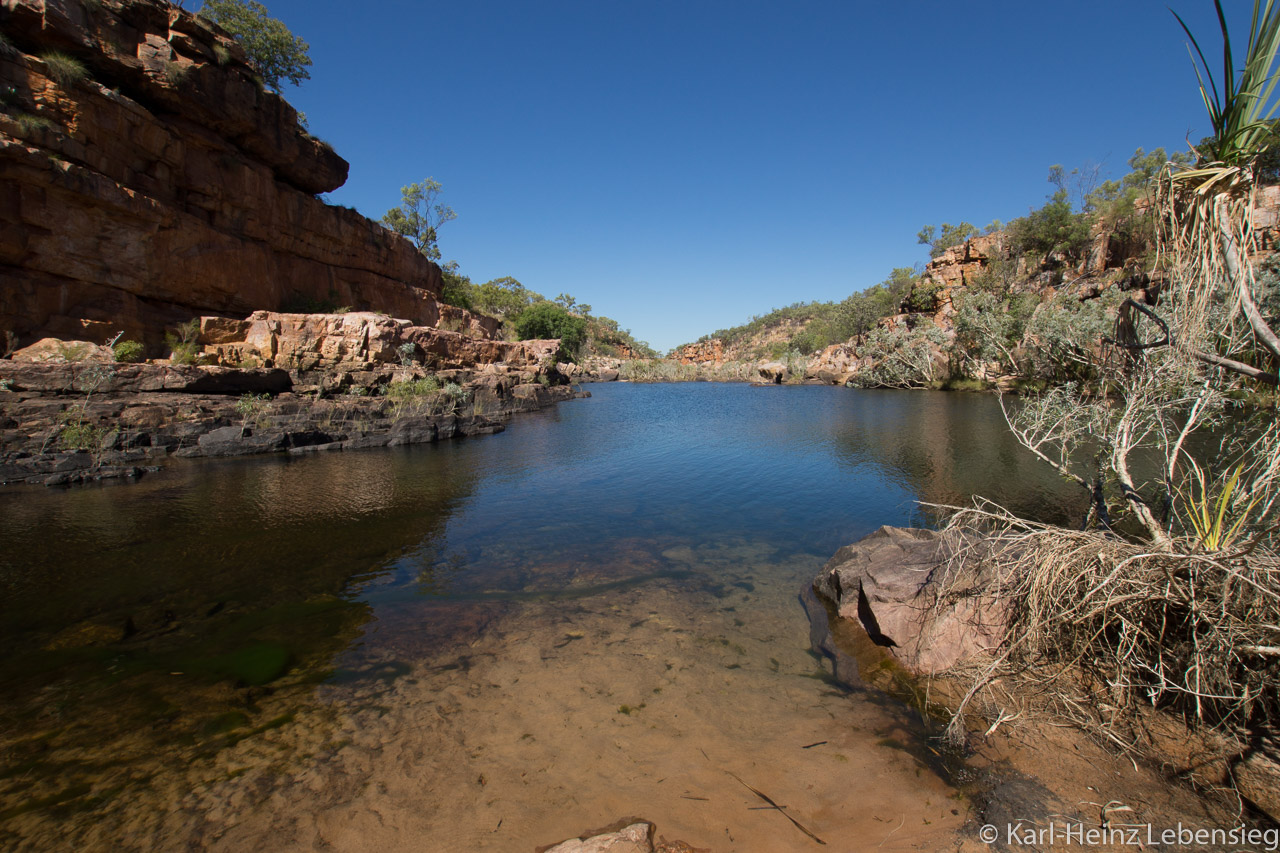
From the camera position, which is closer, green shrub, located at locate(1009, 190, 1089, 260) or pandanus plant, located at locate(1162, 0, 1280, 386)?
pandanus plant, located at locate(1162, 0, 1280, 386)

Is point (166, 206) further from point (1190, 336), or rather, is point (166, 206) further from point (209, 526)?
point (1190, 336)

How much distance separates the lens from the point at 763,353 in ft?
316

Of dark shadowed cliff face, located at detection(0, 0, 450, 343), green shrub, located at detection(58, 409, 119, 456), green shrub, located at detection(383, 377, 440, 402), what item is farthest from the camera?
green shrub, located at detection(383, 377, 440, 402)

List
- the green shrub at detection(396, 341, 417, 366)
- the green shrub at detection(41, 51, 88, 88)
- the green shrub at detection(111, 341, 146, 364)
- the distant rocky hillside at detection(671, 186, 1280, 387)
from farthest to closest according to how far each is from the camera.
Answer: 1. the green shrub at detection(396, 341, 417, 366)
2. the distant rocky hillside at detection(671, 186, 1280, 387)
3. the green shrub at detection(111, 341, 146, 364)
4. the green shrub at detection(41, 51, 88, 88)

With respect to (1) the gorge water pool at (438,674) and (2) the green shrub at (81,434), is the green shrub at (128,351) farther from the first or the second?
(1) the gorge water pool at (438,674)

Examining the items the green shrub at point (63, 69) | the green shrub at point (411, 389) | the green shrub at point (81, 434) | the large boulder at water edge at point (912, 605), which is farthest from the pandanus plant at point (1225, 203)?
the green shrub at point (63, 69)

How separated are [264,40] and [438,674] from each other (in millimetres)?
36097

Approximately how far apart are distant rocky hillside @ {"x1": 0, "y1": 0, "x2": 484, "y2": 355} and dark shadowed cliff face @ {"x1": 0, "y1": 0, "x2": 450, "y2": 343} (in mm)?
43

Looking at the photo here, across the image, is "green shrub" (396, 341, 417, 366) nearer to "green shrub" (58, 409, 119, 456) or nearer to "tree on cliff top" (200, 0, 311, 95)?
"green shrub" (58, 409, 119, 456)

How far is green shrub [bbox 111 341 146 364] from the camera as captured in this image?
16.6 metres

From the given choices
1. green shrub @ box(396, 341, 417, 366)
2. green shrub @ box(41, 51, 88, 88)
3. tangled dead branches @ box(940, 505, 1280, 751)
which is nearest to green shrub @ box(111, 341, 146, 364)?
green shrub @ box(41, 51, 88, 88)

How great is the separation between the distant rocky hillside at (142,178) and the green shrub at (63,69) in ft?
0.13

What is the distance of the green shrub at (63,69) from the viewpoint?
15.0m

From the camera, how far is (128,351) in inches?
659
